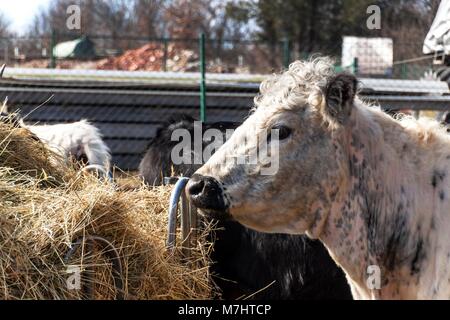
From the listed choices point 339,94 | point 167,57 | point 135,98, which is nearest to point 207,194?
point 339,94

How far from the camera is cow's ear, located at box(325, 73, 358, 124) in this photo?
11.0ft

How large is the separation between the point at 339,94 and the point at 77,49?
15759 mm

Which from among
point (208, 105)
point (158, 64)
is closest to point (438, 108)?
point (208, 105)

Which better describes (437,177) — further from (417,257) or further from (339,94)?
(339,94)

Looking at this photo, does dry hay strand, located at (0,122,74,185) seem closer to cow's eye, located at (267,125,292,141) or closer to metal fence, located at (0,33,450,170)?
cow's eye, located at (267,125,292,141)

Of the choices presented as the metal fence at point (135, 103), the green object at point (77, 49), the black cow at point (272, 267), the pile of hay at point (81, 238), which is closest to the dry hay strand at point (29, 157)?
the pile of hay at point (81, 238)

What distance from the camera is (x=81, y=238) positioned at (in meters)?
3.89

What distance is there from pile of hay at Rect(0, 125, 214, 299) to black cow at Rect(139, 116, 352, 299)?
300mm

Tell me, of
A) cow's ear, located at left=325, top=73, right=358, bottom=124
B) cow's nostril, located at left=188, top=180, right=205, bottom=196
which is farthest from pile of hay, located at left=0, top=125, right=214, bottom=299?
cow's ear, located at left=325, top=73, right=358, bottom=124

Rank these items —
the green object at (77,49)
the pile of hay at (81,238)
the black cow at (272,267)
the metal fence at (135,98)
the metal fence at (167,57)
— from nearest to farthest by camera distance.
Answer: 1. the pile of hay at (81,238)
2. the black cow at (272,267)
3. the metal fence at (135,98)
4. the green object at (77,49)
5. the metal fence at (167,57)

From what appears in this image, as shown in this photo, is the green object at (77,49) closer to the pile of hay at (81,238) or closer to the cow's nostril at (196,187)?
the pile of hay at (81,238)

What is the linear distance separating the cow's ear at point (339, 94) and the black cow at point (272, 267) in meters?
1.79

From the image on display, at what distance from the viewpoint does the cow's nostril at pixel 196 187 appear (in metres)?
3.35
